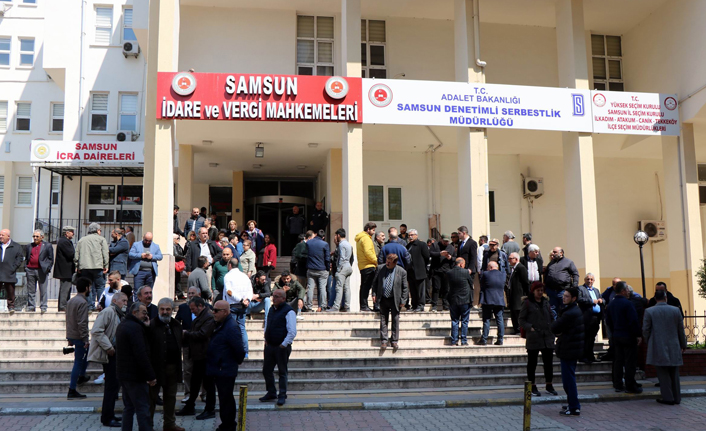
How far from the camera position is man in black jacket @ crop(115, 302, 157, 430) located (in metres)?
6.94

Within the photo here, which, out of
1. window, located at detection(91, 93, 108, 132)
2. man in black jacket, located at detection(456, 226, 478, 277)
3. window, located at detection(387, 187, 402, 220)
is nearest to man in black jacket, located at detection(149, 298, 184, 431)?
man in black jacket, located at detection(456, 226, 478, 277)

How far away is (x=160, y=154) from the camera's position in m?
14.1

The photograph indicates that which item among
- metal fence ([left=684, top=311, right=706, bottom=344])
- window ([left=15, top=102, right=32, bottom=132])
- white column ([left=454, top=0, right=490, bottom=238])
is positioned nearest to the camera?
metal fence ([left=684, top=311, right=706, bottom=344])

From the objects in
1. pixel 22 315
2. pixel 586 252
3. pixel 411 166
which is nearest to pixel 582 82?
pixel 586 252

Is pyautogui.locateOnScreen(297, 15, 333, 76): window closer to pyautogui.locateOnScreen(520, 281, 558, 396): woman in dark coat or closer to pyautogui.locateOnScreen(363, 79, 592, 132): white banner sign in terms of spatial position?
pyautogui.locateOnScreen(363, 79, 592, 132): white banner sign

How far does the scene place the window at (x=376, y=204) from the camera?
64.1ft

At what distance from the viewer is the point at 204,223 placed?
600 inches

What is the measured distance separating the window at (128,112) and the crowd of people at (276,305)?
7.63m

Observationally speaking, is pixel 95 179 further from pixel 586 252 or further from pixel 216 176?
pixel 586 252

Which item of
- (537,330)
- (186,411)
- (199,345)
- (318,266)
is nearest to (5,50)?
(318,266)

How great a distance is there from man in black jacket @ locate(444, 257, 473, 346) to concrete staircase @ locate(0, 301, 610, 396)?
29 centimetres

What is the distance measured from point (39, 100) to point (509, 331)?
2101 cm

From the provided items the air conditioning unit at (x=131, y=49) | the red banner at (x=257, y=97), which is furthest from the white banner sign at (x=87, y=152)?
the red banner at (x=257, y=97)

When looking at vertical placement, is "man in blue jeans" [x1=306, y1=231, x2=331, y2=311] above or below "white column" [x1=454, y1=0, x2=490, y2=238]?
below
